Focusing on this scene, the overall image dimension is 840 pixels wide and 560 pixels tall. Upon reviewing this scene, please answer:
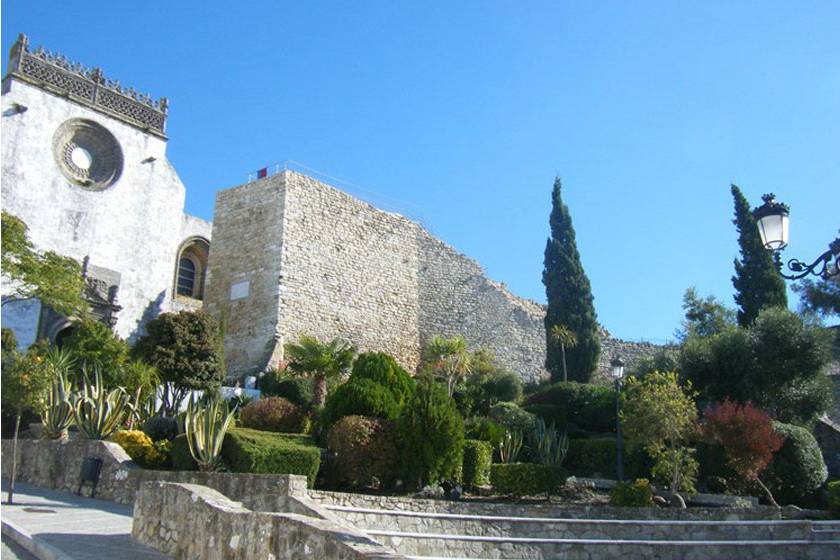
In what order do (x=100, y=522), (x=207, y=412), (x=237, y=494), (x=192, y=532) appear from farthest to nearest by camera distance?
(x=207, y=412)
(x=237, y=494)
(x=100, y=522)
(x=192, y=532)

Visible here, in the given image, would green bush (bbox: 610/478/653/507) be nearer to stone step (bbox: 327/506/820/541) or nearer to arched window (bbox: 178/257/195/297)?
stone step (bbox: 327/506/820/541)

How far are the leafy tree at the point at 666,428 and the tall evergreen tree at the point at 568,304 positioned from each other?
1139 cm

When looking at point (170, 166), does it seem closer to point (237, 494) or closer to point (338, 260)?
point (338, 260)

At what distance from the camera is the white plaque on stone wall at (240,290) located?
84.1 ft

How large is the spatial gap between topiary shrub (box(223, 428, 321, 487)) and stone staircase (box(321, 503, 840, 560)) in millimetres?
1112

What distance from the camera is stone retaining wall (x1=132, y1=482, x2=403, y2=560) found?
5.36 meters

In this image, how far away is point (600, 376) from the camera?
2984 cm

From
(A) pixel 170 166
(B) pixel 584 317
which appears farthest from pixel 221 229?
(B) pixel 584 317

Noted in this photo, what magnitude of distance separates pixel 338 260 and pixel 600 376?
11.3 meters

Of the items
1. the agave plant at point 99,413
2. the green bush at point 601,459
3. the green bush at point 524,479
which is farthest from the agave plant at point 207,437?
the green bush at point 601,459

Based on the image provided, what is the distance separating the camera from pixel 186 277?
28.9 metres

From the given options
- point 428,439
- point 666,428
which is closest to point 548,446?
point 666,428

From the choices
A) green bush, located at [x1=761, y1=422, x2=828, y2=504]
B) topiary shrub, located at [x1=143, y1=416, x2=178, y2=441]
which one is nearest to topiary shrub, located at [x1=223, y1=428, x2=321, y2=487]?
topiary shrub, located at [x1=143, y1=416, x2=178, y2=441]

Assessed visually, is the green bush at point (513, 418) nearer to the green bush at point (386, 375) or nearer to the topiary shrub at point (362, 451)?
the green bush at point (386, 375)
